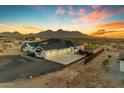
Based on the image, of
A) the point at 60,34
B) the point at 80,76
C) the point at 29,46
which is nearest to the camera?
the point at 80,76

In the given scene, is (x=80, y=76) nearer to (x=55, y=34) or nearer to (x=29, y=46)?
(x=55, y=34)

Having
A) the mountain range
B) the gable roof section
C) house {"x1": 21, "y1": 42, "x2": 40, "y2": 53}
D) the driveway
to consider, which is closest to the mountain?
the mountain range

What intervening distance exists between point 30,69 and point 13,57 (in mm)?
500

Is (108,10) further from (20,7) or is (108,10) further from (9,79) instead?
(9,79)

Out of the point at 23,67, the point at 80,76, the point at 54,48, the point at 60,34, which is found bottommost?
the point at 80,76

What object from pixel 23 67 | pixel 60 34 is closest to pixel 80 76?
pixel 60 34

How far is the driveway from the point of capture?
4734mm

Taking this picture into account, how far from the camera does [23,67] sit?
4895mm

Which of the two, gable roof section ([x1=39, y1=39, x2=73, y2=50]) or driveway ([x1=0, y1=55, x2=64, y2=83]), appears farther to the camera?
gable roof section ([x1=39, y1=39, x2=73, y2=50])

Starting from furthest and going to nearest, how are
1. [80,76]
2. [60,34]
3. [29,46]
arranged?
[29,46] → [60,34] → [80,76]

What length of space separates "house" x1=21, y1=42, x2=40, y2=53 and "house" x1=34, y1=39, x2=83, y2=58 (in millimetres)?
80

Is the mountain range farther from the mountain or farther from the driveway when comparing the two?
the driveway

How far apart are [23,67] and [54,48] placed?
0.81m
